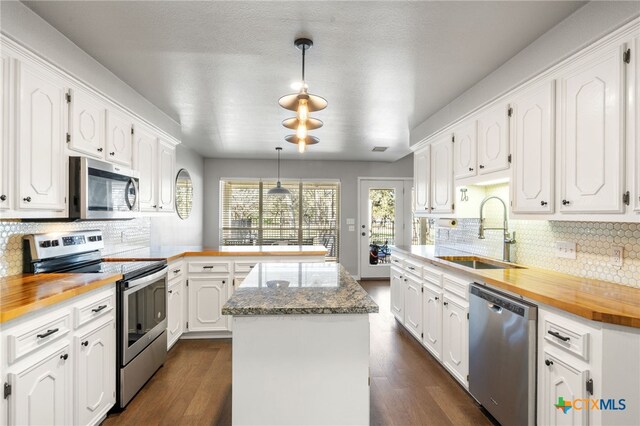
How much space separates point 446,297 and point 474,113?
1577mm

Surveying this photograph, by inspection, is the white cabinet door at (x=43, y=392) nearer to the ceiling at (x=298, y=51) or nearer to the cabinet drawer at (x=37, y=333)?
the cabinet drawer at (x=37, y=333)

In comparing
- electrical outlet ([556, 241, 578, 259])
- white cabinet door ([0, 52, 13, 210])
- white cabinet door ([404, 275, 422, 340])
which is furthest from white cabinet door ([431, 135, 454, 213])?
white cabinet door ([0, 52, 13, 210])

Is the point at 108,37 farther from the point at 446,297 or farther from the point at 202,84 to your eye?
the point at 446,297

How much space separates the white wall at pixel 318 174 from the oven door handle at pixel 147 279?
11.5ft

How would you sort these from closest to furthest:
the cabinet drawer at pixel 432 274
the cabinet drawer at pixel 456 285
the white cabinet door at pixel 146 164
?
the cabinet drawer at pixel 456 285 → the cabinet drawer at pixel 432 274 → the white cabinet door at pixel 146 164

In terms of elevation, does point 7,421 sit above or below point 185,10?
below

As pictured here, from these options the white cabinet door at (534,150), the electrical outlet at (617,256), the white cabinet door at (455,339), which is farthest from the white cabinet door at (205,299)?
the electrical outlet at (617,256)

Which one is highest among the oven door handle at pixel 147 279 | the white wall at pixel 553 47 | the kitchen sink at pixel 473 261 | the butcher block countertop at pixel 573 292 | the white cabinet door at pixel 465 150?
the white wall at pixel 553 47

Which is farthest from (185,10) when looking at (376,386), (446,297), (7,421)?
(376,386)

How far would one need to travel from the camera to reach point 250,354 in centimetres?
153

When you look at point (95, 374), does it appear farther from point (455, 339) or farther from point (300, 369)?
point (455, 339)

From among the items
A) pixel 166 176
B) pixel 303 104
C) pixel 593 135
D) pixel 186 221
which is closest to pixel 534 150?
pixel 593 135

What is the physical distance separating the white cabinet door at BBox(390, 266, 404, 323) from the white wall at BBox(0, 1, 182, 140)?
3161 mm

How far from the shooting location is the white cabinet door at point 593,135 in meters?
1.61
